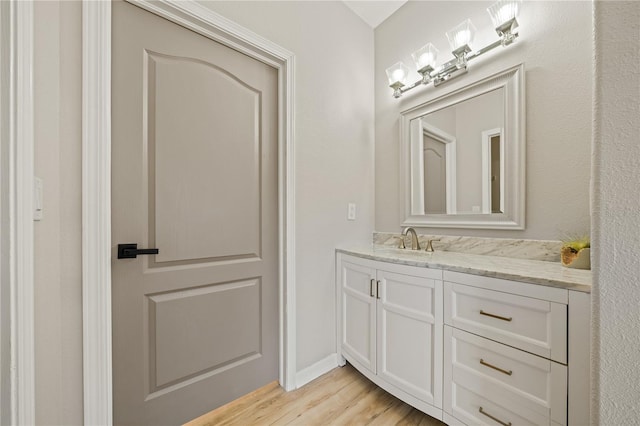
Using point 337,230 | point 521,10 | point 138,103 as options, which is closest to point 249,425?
point 337,230

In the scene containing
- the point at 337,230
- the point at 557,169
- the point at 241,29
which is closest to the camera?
the point at 557,169

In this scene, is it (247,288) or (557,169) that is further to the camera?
(247,288)

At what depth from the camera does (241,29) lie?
1.32m

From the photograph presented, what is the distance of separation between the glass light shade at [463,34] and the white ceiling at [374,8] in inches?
25.4

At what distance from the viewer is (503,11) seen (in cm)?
131

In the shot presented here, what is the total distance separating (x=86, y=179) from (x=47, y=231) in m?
0.22

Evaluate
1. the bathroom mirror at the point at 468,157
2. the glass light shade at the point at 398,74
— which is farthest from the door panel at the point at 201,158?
the bathroom mirror at the point at 468,157

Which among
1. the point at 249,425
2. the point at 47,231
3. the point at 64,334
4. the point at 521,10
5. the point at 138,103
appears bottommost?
the point at 249,425

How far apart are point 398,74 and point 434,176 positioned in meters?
0.80

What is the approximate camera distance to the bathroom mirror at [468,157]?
4.44 feet

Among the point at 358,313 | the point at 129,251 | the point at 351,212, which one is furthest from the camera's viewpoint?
the point at 351,212

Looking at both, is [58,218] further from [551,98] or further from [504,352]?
[551,98]

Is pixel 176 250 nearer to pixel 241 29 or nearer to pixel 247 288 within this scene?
pixel 247 288

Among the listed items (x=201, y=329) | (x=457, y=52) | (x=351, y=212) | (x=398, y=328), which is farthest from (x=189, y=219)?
(x=457, y=52)
